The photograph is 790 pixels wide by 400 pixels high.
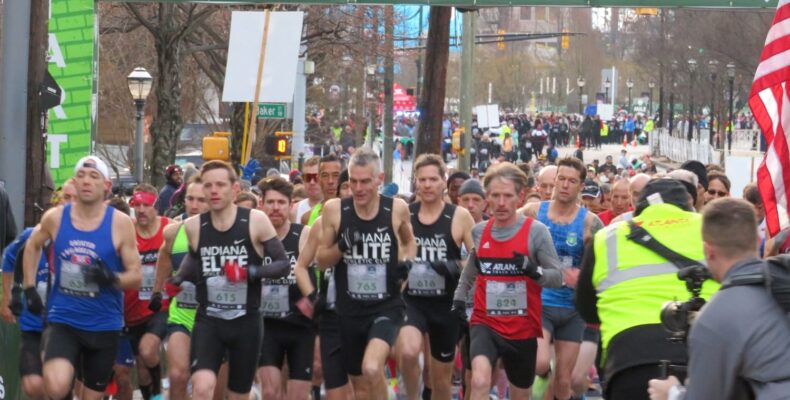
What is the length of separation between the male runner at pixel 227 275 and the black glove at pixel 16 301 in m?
0.96

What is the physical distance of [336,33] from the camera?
3938cm

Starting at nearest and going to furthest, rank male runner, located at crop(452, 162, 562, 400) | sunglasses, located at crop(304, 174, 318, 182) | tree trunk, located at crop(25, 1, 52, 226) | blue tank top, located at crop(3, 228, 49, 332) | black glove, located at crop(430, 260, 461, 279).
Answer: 1. male runner, located at crop(452, 162, 562, 400)
2. blue tank top, located at crop(3, 228, 49, 332)
3. black glove, located at crop(430, 260, 461, 279)
4. sunglasses, located at crop(304, 174, 318, 182)
5. tree trunk, located at crop(25, 1, 52, 226)

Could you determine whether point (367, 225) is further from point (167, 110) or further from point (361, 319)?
point (167, 110)

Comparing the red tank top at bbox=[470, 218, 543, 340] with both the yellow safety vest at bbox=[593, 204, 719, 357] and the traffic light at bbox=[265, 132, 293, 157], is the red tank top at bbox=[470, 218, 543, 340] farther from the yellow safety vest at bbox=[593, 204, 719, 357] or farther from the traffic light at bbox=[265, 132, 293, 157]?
the traffic light at bbox=[265, 132, 293, 157]

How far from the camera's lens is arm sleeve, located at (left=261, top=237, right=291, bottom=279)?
970 centimetres

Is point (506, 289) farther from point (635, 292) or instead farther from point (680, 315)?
point (680, 315)

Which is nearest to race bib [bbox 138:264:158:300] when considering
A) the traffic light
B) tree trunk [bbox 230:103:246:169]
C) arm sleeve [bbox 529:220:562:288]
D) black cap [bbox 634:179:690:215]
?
arm sleeve [bbox 529:220:562:288]

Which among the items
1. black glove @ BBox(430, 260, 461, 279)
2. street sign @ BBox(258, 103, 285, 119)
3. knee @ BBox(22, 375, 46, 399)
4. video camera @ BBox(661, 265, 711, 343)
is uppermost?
street sign @ BBox(258, 103, 285, 119)

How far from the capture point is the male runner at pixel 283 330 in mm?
10906

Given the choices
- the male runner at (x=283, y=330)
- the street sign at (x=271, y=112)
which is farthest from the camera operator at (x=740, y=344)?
the street sign at (x=271, y=112)

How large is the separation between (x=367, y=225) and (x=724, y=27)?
43.2 metres

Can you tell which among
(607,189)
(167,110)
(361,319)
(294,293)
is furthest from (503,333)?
(167,110)

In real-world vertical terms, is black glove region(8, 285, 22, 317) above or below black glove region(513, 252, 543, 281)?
below

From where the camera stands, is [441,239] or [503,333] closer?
[503,333]
